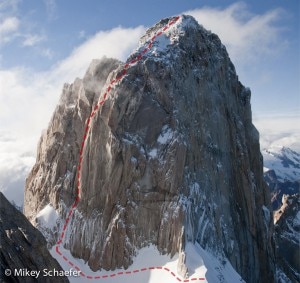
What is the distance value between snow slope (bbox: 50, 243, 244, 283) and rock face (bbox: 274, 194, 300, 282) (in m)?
95.2

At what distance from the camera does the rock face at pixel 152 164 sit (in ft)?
190

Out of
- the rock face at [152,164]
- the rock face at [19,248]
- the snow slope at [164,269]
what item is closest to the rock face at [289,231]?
the rock face at [152,164]

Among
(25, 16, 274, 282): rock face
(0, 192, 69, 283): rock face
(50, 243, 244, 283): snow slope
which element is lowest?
(50, 243, 244, 283): snow slope

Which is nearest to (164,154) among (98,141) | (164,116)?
(164,116)

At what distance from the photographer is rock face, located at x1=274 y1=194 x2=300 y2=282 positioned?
149 metres

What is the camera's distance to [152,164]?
196 feet

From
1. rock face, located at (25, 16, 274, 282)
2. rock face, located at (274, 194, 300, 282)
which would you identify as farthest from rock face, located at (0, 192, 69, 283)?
rock face, located at (274, 194, 300, 282)

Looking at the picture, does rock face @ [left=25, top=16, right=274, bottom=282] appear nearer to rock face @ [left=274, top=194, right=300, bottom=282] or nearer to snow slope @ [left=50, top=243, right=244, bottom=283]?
snow slope @ [left=50, top=243, right=244, bottom=283]

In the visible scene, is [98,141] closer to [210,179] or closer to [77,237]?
[77,237]

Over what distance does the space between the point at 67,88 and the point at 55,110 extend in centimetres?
433

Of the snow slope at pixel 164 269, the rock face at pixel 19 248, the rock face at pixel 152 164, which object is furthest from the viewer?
the rock face at pixel 152 164

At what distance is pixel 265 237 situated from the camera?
82.3 meters

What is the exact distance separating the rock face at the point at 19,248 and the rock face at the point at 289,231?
124 metres

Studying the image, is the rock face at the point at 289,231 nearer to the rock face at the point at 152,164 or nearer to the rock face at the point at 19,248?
the rock face at the point at 152,164
